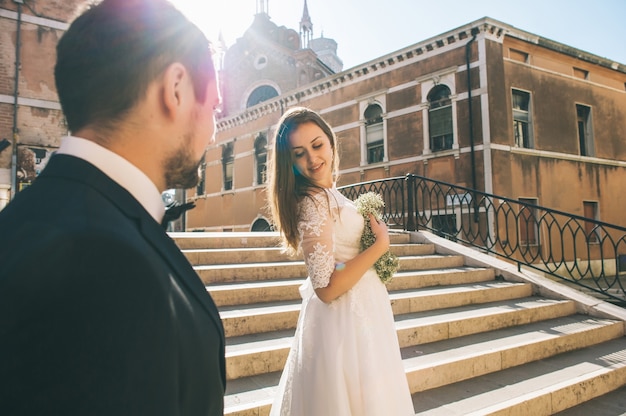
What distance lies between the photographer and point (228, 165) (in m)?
23.9

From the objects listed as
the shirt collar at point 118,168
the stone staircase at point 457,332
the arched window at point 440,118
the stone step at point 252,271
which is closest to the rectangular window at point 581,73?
the arched window at point 440,118

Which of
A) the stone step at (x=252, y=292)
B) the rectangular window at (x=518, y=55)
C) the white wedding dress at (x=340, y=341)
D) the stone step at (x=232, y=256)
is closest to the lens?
the white wedding dress at (x=340, y=341)

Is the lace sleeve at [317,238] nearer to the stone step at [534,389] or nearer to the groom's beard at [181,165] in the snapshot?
the groom's beard at [181,165]

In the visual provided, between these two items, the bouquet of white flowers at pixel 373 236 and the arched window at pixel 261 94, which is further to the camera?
the arched window at pixel 261 94

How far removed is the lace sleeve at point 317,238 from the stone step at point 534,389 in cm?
140

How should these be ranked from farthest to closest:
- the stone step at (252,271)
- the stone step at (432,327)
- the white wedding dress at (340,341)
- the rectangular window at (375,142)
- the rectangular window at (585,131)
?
1. the rectangular window at (375,142)
2. the rectangular window at (585,131)
3. the stone step at (252,271)
4. the stone step at (432,327)
5. the white wedding dress at (340,341)

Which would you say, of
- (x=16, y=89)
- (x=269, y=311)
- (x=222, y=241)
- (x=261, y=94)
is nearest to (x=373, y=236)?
(x=269, y=311)

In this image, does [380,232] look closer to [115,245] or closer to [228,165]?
[115,245]

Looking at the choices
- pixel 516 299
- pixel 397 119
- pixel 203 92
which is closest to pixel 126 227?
pixel 203 92

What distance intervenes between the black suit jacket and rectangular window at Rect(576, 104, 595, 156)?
18.7 meters

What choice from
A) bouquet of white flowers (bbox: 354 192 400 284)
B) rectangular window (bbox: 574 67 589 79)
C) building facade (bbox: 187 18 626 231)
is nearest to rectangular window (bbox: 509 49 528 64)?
building facade (bbox: 187 18 626 231)

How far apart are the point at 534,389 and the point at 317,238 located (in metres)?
2.95

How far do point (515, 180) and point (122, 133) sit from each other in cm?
1418

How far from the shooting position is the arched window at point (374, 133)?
1576 centimetres
